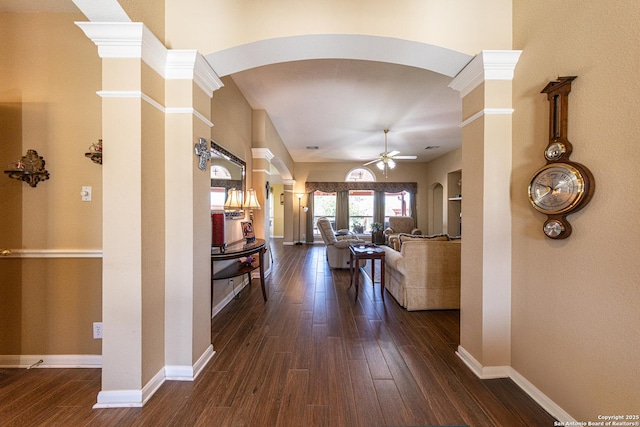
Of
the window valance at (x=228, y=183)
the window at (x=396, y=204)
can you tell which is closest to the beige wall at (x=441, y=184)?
the window at (x=396, y=204)

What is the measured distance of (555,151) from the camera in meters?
1.49

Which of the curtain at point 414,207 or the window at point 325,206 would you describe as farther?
the window at point 325,206

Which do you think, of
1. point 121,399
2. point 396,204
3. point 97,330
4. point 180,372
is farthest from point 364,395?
point 396,204

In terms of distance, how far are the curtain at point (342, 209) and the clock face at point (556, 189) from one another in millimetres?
7590

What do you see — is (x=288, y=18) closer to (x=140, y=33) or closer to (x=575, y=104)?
(x=140, y=33)

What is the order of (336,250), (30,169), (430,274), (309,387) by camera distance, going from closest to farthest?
(309,387), (30,169), (430,274), (336,250)

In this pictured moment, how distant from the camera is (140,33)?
1.55 m

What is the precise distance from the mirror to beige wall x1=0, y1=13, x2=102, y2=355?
1.09 metres

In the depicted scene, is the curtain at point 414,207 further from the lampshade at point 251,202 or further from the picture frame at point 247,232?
the picture frame at point 247,232

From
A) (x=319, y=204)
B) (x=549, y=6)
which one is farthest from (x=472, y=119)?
(x=319, y=204)

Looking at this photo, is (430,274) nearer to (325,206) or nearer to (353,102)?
(353,102)

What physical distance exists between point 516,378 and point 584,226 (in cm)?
123

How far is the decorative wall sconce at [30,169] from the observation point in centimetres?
186

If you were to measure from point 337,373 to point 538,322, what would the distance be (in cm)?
147
